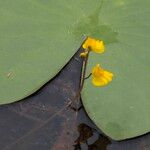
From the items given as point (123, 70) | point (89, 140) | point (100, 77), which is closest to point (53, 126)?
point (89, 140)

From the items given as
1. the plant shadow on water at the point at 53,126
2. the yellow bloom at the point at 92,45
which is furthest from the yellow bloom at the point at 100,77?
the plant shadow on water at the point at 53,126

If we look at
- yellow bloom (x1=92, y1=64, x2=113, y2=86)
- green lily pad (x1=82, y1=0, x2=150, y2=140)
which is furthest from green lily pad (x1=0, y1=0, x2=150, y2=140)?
yellow bloom (x1=92, y1=64, x2=113, y2=86)

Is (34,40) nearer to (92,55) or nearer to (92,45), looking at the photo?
(92,55)

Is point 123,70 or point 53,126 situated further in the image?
point 123,70

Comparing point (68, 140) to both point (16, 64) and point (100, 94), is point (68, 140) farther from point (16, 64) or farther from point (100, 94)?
point (16, 64)

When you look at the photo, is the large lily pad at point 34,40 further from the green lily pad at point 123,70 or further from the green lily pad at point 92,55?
the green lily pad at point 123,70

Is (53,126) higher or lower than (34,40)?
lower

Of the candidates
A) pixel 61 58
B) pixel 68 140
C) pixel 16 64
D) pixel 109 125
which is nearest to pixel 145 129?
pixel 109 125
